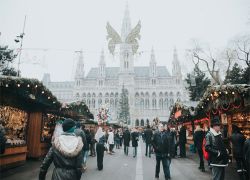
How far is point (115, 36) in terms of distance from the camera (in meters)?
19.0

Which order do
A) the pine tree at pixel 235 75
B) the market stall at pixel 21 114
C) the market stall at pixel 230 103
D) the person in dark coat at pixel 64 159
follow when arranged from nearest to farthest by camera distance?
the person in dark coat at pixel 64 159, the market stall at pixel 21 114, the market stall at pixel 230 103, the pine tree at pixel 235 75

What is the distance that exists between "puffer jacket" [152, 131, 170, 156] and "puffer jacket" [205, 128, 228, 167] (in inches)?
92.8

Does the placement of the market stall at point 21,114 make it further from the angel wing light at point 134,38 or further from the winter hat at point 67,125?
the angel wing light at point 134,38

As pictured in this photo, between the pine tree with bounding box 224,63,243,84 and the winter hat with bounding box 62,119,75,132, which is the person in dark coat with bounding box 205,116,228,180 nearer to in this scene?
the winter hat with bounding box 62,119,75,132

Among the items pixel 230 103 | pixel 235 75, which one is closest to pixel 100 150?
pixel 230 103

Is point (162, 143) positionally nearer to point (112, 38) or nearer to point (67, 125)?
point (67, 125)

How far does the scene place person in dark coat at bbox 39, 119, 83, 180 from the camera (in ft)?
10.6

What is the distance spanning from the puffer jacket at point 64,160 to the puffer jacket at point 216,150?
295 cm

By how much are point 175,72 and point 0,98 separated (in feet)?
270

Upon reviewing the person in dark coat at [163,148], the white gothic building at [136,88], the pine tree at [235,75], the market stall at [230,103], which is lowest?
the person in dark coat at [163,148]

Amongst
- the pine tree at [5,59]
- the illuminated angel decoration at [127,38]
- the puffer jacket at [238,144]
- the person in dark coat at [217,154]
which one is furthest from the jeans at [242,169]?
the pine tree at [5,59]

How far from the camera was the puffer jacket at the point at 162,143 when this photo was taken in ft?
24.4

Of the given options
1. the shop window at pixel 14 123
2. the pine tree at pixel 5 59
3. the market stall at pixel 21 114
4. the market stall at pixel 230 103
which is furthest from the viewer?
the pine tree at pixel 5 59

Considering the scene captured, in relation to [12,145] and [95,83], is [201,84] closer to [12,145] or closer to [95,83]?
[12,145]
